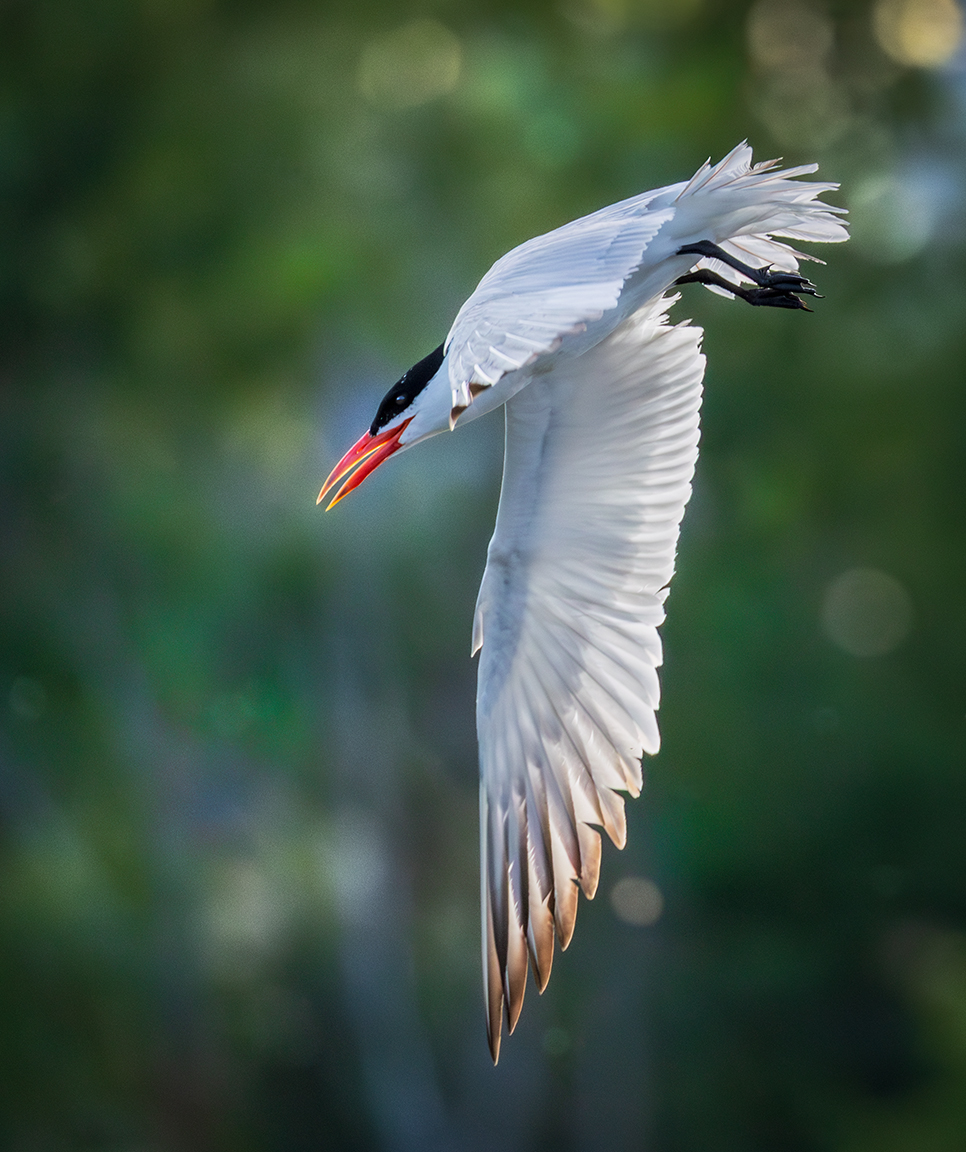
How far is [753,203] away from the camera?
4.81 ft

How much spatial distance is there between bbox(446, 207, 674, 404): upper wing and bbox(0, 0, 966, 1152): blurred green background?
13.2 feet

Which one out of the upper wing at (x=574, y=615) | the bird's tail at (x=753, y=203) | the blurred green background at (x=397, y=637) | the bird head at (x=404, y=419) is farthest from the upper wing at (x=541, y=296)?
the blurred green background at (x=397, y=637)

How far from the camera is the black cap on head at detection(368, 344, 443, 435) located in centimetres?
160

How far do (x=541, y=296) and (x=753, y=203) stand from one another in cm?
47

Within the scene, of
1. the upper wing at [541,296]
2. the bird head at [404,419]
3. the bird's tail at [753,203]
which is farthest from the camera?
the bird head at [404,419]

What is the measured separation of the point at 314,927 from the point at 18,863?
1224 millimetres

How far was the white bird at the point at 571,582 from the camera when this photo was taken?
1.63 meters

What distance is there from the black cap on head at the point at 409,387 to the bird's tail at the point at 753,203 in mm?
322

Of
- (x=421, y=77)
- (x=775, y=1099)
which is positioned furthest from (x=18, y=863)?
(x=421, y=77)

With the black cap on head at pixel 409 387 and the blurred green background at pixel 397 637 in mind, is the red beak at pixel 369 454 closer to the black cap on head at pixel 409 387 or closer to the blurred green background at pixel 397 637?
the black cap on head at pixel 409 387

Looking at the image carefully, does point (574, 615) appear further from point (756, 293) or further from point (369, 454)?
point (756, 293)

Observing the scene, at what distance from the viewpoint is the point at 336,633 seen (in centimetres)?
550

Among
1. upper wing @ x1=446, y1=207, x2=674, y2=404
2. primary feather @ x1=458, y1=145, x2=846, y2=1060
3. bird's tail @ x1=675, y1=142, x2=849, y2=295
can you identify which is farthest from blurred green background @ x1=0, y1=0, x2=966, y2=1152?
upper wing @ x1=446, y1=207, x2=674, y2=404

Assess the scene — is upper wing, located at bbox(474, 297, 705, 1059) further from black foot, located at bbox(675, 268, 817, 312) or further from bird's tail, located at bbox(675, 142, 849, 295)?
bird's tail, located at bbox(675, 142, 849, 295)
